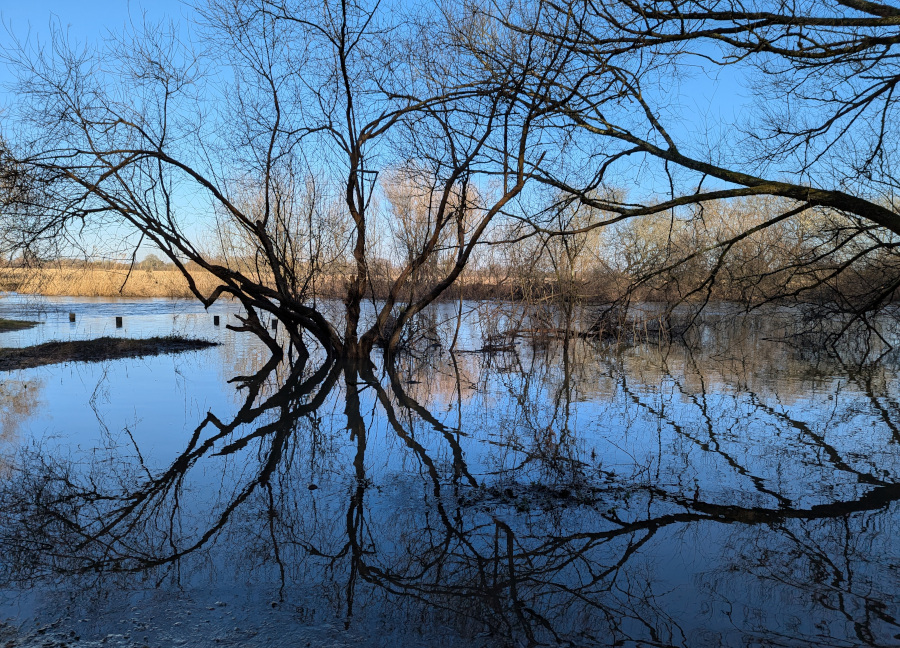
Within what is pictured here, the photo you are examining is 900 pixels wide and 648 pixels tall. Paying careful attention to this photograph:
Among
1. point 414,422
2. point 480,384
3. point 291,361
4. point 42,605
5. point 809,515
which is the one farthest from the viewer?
point 291,361

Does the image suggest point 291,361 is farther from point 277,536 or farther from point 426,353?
point 277,536

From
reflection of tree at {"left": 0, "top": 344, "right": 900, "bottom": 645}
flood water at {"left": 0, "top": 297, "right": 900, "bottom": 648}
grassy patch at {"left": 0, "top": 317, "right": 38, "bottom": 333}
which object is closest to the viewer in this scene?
flood water at {"left": 0, "top": 297, "right": 900, "bottom": 648}

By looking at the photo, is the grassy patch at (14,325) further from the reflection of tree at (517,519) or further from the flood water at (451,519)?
the reflection of tree at (517,519)

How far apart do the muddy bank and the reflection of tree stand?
Result: 7940mm

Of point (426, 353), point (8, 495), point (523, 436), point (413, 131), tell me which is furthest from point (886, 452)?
point (426, 353)

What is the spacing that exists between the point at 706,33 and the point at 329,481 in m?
6.24

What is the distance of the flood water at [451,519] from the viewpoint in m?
3.09

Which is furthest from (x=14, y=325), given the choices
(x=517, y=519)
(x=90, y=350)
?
(x=517, y=519)

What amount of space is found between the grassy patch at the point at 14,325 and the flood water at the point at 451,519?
1476 cm

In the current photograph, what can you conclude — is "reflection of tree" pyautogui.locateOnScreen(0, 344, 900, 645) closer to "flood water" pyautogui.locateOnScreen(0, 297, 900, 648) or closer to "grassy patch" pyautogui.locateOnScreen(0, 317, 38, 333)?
"flood water" pyautogui.locateOnScreen(0, 297, 900, 648)

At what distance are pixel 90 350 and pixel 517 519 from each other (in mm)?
13341

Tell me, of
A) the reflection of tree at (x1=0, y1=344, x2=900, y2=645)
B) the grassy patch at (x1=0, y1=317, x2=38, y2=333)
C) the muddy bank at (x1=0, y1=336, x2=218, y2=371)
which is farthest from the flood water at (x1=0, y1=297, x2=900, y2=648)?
the grassy patch at (x1=0, y1=317, x2=38, y2=333)

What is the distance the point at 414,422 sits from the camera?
7.74 metres

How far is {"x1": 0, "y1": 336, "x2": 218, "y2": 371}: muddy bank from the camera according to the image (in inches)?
512
